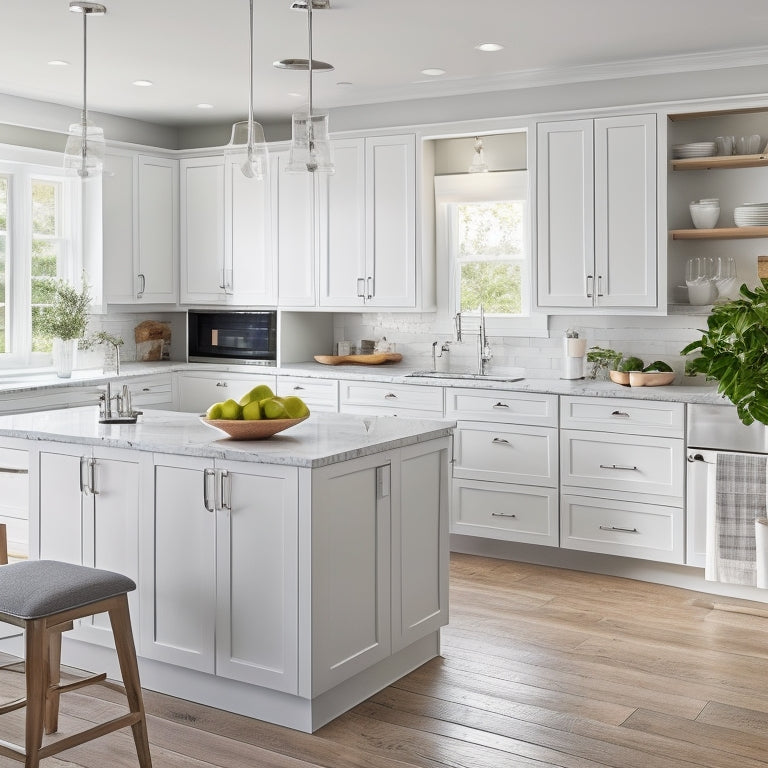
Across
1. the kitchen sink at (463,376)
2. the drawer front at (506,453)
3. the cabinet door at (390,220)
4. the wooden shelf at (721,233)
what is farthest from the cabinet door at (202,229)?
the wooden shelf at (721,233)

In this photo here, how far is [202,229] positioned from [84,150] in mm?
3212

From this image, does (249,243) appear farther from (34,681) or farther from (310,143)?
(34,681)

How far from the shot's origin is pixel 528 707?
3453 millimetres

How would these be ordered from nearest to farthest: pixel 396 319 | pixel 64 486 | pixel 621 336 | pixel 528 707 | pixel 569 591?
1. pixel 528 707
2. pixel 64 486
3. pixel 569 591
4. pixel 621 336
5. pixel 396 319

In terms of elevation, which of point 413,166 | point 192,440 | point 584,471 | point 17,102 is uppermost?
point 17,102

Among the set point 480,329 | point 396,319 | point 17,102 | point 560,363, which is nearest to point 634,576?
point 560,363

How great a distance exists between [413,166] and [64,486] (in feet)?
10.3

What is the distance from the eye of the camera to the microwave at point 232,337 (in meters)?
6.59

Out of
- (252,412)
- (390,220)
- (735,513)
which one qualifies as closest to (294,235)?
(390,220)

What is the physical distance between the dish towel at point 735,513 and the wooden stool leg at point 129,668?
9.37 feet

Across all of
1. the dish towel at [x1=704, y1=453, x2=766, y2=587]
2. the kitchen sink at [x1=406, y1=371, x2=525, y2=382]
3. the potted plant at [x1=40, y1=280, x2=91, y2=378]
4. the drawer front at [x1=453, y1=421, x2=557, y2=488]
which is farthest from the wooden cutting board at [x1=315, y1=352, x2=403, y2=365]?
the dish towel at [x1=704, y1=453, x2=766, y2=587]

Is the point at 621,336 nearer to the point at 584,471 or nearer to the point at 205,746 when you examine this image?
the point at 584,471

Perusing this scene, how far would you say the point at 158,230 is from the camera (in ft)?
22.4

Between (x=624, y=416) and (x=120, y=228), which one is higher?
(x=120, y=228)
